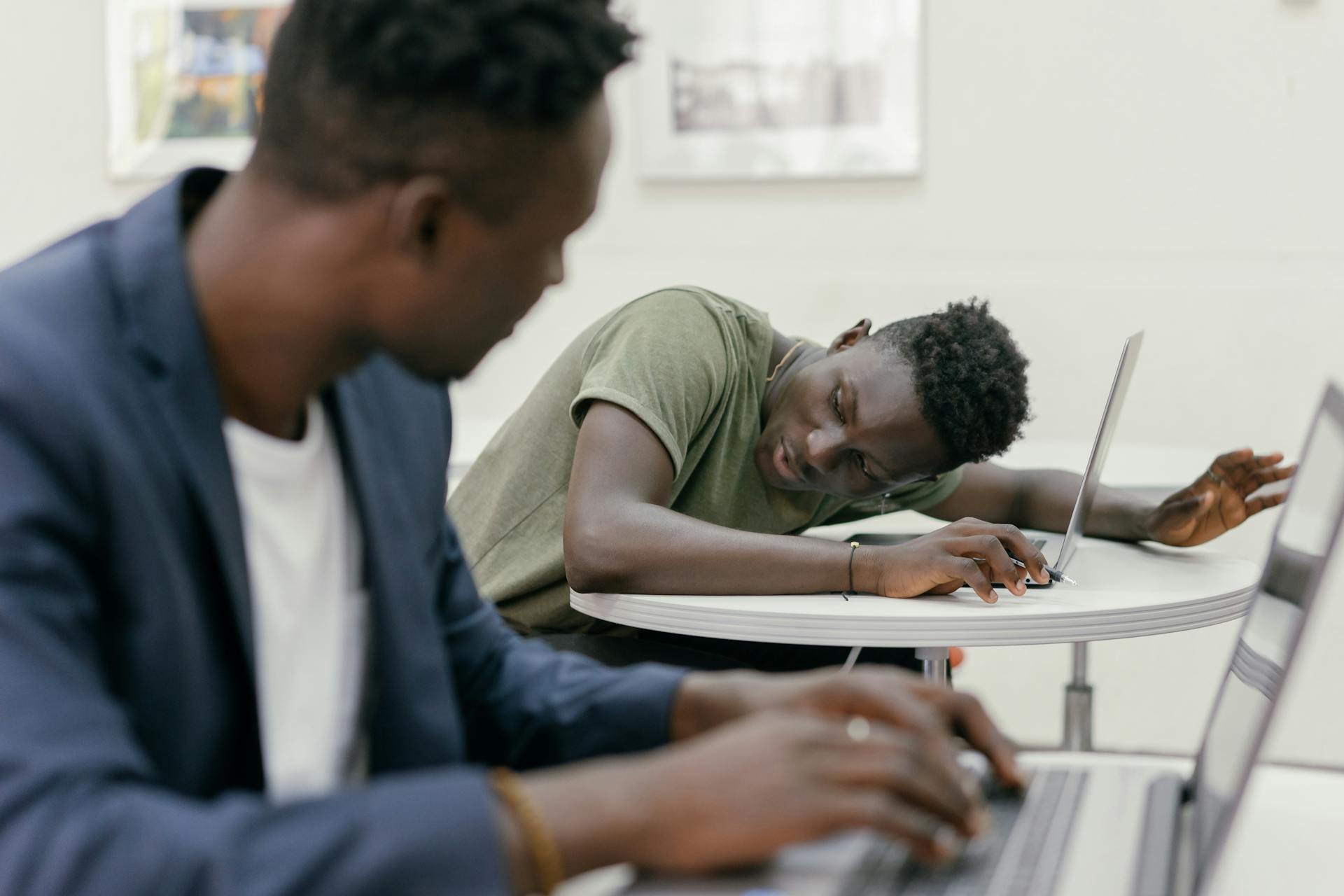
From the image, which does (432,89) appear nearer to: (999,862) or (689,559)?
(999,862)

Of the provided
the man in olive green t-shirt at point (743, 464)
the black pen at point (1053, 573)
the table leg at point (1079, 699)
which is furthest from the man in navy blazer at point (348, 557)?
the table leg at point (1079, 699)

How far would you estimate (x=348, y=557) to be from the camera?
3.15 ft

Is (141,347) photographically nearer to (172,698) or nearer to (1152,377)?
(172,698)

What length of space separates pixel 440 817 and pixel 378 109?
1.35 feet

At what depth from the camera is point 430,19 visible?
0.76m

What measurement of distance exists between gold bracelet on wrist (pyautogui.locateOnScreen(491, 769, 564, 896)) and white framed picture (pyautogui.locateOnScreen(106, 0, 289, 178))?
315cm

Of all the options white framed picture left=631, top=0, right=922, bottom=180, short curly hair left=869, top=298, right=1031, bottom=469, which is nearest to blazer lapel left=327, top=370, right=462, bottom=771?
short curly hair left=869, top=298, right=1031, bottom=469

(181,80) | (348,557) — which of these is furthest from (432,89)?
(181,80)

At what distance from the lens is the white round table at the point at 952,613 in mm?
1536

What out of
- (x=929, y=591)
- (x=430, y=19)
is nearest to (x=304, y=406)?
(x=430, y=19)

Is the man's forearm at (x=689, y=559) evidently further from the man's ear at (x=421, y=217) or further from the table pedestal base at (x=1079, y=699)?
the table pedestal base at (x=1079, y=699)

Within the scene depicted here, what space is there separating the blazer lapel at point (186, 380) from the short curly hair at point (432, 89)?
93 millimetres

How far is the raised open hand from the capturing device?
201 cm

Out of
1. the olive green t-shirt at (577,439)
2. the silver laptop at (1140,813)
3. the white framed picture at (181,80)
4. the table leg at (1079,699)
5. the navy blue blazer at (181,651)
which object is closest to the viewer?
the navy blue blazer at (181,651)
